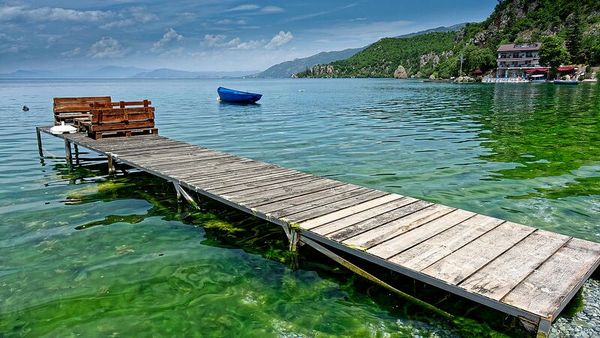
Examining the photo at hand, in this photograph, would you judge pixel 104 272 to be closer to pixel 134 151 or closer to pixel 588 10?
pixel 134 151

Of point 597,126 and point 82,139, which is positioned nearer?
point 82,139

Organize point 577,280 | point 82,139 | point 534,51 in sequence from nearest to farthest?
1. point 577,280
2. point 82,139
3. point 534,51

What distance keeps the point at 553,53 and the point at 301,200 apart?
152m

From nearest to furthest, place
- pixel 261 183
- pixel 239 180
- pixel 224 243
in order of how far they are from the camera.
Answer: pixel 224 243
pixel 261 183
pixel 239 180

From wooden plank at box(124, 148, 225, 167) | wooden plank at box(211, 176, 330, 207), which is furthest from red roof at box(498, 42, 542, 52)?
wooden plank at box(211, 176, 330, 207)

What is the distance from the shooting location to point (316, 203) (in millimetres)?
9148

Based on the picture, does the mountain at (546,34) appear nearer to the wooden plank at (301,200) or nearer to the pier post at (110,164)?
the wooden plank at (301,200)

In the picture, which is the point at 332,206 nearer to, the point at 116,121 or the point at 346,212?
the point at 346,212

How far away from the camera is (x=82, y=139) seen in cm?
1772

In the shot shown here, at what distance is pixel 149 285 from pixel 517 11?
227m

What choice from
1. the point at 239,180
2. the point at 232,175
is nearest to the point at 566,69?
the point at 232,175

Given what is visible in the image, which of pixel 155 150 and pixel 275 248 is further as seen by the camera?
pixel 155 150

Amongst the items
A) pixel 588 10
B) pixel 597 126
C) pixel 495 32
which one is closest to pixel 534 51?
pixel 588 10

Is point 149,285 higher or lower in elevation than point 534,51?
lower
